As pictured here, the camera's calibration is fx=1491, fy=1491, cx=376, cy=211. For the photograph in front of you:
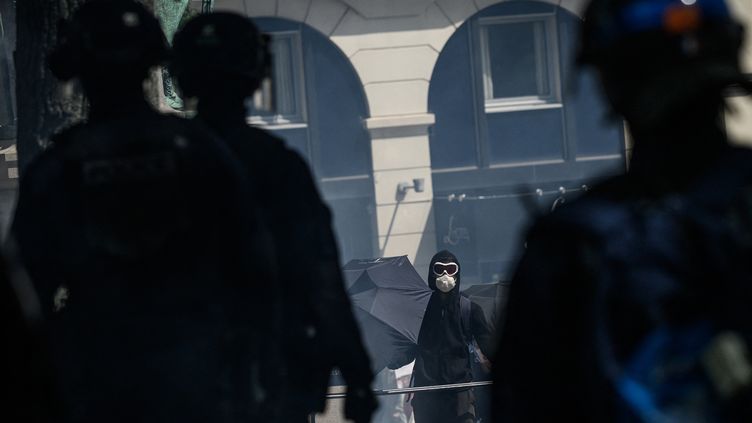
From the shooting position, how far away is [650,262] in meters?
2.81

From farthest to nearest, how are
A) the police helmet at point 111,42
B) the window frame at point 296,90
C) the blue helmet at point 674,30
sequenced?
the window frame at point 296,90
the police helmet at point 111,42
the blue helmet at point 674,30

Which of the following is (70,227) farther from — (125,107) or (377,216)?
(377,216)

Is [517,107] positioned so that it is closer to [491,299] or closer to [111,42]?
[491,299]

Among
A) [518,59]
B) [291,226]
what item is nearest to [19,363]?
[291,226]

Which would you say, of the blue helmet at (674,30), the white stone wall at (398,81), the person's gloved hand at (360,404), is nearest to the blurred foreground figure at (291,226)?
the person's gloved hand at (360,404)

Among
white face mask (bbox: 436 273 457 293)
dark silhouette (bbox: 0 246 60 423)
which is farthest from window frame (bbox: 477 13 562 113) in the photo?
dark silhouette (bbox: 0 246 60 423)

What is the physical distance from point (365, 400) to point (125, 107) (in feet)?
4.09

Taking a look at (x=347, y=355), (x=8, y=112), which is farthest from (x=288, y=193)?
(x=8, y=112)

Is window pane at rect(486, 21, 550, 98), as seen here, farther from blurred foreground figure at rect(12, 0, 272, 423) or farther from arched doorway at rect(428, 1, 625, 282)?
blurred foreground figure at rect(12, 0, 272, 423)

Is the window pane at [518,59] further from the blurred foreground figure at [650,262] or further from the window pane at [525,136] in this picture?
the blurred foreground figure at [650,262]

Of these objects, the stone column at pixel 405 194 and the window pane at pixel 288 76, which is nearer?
the window pane at pixel 288 76

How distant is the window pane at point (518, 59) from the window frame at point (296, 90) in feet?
8.99

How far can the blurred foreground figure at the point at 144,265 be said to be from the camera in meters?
3.98

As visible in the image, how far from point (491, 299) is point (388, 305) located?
1.62 m
